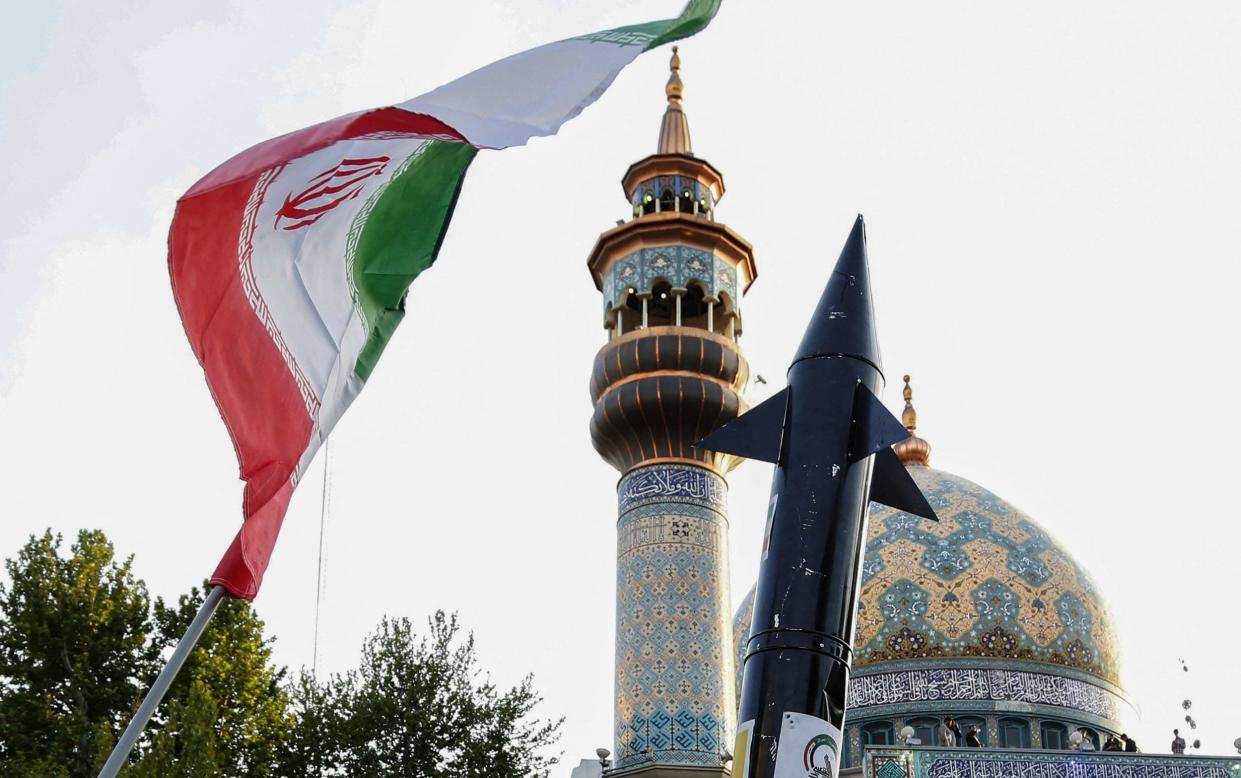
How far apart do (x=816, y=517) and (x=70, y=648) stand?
37.3 feet

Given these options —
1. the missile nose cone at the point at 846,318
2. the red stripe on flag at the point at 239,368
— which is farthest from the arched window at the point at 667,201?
the red stripe on flag at the point at 239,368

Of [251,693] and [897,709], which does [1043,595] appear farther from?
[251,693]

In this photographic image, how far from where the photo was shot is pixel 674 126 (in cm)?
2256

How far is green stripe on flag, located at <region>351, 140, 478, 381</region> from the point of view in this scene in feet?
25.7

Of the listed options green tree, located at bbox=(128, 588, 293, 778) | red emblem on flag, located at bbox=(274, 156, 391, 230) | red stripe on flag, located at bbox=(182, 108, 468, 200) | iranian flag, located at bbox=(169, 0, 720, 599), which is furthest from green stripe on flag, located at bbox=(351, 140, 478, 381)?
green tree, located at bbox=(128, 588, 293, 778)

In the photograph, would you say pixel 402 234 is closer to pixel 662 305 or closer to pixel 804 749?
pixel 804 749

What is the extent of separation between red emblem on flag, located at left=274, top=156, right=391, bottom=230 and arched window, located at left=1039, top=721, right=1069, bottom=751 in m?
16.1

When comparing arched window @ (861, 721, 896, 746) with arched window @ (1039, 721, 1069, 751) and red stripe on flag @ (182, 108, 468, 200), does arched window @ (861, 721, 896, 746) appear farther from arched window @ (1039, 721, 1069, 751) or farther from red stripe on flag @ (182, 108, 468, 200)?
red stripe on flag @ (182, 108, 468, 200)

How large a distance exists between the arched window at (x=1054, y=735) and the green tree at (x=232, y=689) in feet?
30.5

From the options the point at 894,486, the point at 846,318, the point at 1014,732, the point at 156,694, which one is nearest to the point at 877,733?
the point at 1014,732

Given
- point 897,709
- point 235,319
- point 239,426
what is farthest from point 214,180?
point 897,709

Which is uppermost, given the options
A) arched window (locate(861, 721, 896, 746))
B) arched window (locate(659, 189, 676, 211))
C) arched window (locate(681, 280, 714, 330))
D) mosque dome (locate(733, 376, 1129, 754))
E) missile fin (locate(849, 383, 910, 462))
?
arched window (locate(659, 189, 676, 211))

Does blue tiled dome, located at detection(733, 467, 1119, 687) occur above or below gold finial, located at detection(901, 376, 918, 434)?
below

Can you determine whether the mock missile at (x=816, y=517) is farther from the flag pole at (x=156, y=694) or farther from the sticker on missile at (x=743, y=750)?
the flag pole at (x=156, y=694)
